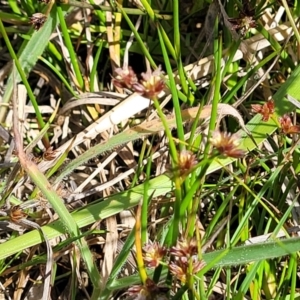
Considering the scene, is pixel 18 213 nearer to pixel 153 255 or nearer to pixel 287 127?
pixel 153 255

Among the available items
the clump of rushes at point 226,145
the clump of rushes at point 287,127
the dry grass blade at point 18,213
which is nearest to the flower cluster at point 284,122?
the clump of rushes at point 287,127

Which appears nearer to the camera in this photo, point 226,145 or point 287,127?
point 226,145

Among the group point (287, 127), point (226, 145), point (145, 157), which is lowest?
point (145, 157)

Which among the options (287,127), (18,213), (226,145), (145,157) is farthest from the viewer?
(145,157)

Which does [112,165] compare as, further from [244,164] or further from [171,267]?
[171,267]

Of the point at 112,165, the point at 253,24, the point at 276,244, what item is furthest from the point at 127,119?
the point at 276,244

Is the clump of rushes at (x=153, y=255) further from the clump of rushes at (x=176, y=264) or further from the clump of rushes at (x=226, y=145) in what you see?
the clump of rushes at (x=226, y=145)

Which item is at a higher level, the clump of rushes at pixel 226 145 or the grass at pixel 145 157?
the clump of rushes at pixel 226 145

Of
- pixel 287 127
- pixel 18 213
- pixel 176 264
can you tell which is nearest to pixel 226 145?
pixel 176 264
